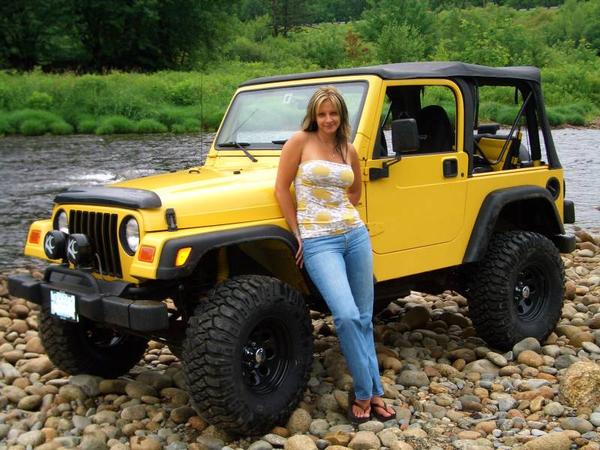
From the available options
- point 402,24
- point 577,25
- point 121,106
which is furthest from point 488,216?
point 577,25

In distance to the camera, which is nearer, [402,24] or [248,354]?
[248,354]

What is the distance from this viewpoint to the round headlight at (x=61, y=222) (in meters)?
4.52

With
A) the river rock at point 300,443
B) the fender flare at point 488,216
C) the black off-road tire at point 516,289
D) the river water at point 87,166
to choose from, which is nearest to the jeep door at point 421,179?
the fender flare at point 488,216

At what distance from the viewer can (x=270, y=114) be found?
5273 mm

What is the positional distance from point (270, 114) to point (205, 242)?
162 centimetres

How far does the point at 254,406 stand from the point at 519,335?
232 cm

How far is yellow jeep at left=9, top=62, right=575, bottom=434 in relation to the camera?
3.94 m

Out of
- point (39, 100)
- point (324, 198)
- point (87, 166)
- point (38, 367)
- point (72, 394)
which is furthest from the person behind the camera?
point (39, 100)

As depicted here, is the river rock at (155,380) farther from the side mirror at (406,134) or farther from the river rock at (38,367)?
the side mirror at (406,134)

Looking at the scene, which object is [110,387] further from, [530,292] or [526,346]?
[530,292]

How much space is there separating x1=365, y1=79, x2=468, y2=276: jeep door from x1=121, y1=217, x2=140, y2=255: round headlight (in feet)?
4.69

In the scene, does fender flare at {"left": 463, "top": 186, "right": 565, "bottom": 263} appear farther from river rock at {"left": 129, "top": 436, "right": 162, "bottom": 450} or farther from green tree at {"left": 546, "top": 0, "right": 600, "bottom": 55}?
green tree at {"left": 546, "top": 0, "right": 600, "bottom": 55}

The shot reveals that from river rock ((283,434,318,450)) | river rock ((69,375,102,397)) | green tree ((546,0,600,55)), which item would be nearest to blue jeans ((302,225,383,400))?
river rock ((283,434,318,450))

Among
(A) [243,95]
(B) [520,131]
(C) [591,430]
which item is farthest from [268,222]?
(B) [520,131]
